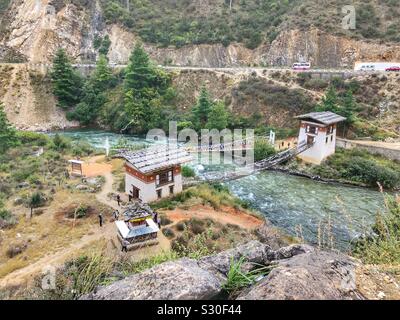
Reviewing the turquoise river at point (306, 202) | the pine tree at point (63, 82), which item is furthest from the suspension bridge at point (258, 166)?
the pine tree at point (63, 82)

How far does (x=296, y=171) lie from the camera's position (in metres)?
32.7

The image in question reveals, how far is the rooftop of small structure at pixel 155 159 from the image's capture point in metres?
22.0

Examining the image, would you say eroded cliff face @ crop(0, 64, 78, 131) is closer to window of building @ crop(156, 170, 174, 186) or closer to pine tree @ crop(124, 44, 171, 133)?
pine tree @ crop(124, 44, 171, 133)

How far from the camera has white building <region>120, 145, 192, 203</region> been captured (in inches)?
870

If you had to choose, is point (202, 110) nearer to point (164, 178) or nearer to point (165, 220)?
point (164, 178)

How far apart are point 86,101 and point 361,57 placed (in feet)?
128

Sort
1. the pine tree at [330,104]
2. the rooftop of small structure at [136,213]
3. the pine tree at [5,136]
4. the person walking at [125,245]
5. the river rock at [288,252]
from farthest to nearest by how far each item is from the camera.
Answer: the pine tree at [330,104] < the pine tree at [5,136] < the rooftop of small structure at [136,213] < the person walking at [125,245] < the river rock at [288,252]

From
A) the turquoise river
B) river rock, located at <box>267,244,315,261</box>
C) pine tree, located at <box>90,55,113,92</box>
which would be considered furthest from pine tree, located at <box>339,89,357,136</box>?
river rock, located at <box>267,244,315,261</box>

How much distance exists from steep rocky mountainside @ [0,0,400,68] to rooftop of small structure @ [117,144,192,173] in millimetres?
37269

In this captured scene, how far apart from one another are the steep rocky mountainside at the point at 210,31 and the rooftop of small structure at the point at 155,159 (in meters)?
37.3

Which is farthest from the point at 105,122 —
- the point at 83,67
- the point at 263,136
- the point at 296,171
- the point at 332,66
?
the point at 332,66

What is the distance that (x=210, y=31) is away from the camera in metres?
62.2

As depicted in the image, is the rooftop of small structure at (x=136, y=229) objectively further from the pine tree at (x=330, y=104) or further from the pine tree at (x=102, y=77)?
the pine tree at (x=102, y=77)

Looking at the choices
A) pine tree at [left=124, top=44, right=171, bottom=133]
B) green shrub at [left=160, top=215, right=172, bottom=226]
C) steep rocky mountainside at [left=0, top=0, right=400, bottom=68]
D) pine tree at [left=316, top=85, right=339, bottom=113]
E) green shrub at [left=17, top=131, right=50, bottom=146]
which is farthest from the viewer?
steep rocky mountainside at [left=0, top=0, right=400, bottom=68]
